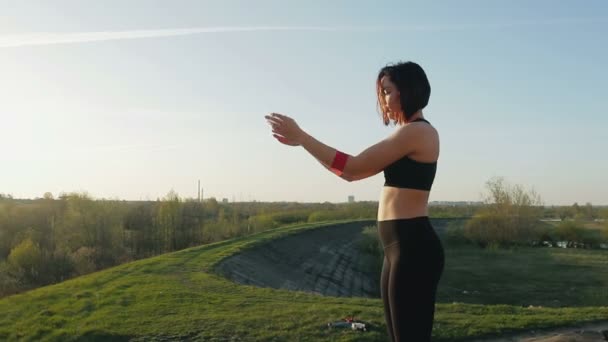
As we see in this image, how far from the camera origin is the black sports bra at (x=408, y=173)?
2650 millimetres

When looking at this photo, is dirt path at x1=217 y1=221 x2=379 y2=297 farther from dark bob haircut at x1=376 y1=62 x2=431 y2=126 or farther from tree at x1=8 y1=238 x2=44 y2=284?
dark bob haircut at x1=376 y1=62 x2=431 y2=126

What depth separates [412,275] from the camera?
260 centimetres

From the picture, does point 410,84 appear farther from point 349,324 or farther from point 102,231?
point 102,231

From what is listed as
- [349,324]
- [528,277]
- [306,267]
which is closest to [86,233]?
[306,267]

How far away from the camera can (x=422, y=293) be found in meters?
2.63

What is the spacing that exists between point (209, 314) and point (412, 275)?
8438 mm

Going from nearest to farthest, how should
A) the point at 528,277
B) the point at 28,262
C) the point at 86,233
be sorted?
the point at 28,262
the point at 528,277
the point at 86,233

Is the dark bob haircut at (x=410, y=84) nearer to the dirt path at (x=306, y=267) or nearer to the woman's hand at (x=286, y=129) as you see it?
the woman's hand at (x=286, y=129)

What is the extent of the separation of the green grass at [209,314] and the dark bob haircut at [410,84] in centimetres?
648

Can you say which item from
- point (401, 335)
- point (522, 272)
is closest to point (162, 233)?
point (522, 272)

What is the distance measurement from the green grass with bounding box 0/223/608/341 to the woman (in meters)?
6.22

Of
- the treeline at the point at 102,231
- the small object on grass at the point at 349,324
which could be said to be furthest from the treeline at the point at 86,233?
the small object on grass at the point at 349,324

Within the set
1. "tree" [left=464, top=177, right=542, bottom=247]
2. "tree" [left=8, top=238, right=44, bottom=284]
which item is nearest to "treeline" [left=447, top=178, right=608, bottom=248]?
"tree" [left=464, top=177, right=542, bottom=247]

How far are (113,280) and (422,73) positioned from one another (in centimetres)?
1464
